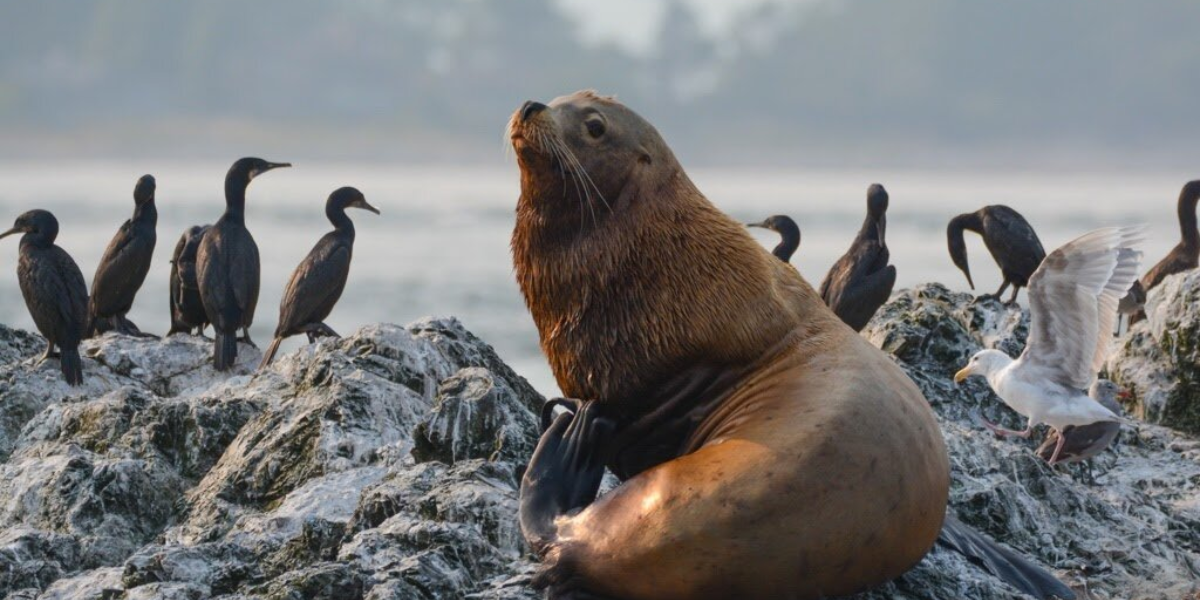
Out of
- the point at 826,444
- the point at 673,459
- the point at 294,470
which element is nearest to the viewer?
the point at 826,444

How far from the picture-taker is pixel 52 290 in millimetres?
11633

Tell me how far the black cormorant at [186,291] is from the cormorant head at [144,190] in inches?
17.6

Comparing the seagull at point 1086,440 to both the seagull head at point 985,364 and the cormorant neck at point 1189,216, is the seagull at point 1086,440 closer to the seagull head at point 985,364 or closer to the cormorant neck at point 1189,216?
the seagull head at point 985,364

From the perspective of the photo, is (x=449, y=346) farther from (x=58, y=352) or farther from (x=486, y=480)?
(x=58, y=352)

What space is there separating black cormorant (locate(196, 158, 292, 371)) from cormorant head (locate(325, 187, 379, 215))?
28.7 inches

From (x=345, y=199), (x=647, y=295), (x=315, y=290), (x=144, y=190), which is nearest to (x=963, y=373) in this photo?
(x=647, y=295)

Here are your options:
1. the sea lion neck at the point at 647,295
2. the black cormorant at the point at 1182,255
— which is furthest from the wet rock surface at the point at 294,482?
the black cormorant at the point at 1182,255

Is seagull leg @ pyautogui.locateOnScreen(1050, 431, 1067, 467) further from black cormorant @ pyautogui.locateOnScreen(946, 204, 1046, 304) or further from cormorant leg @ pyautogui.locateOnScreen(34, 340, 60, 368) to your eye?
cormorant leg @ pyautogui.locateOnScreen(34, 340, 60, 368)

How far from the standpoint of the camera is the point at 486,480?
5.90 metres

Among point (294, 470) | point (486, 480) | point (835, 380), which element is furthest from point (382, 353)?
point (835, 380)

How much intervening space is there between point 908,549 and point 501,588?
3.88ft

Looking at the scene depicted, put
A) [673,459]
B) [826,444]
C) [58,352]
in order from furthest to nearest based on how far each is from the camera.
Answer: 1. [58,352]
2. [673,459]
3. [826,444]

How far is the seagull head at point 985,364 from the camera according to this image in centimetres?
851

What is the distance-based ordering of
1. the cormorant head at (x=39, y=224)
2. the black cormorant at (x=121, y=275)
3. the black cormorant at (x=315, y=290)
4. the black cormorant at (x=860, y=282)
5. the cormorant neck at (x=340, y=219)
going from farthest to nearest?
the cormorant neck at (x=340, y=219) < the black cormorant at (x=121, y=275) < the black cormorant at (x=315, y=290) < the cormorant head at (x=39, y=224) < the black cormorant at (x=860, y=282)
